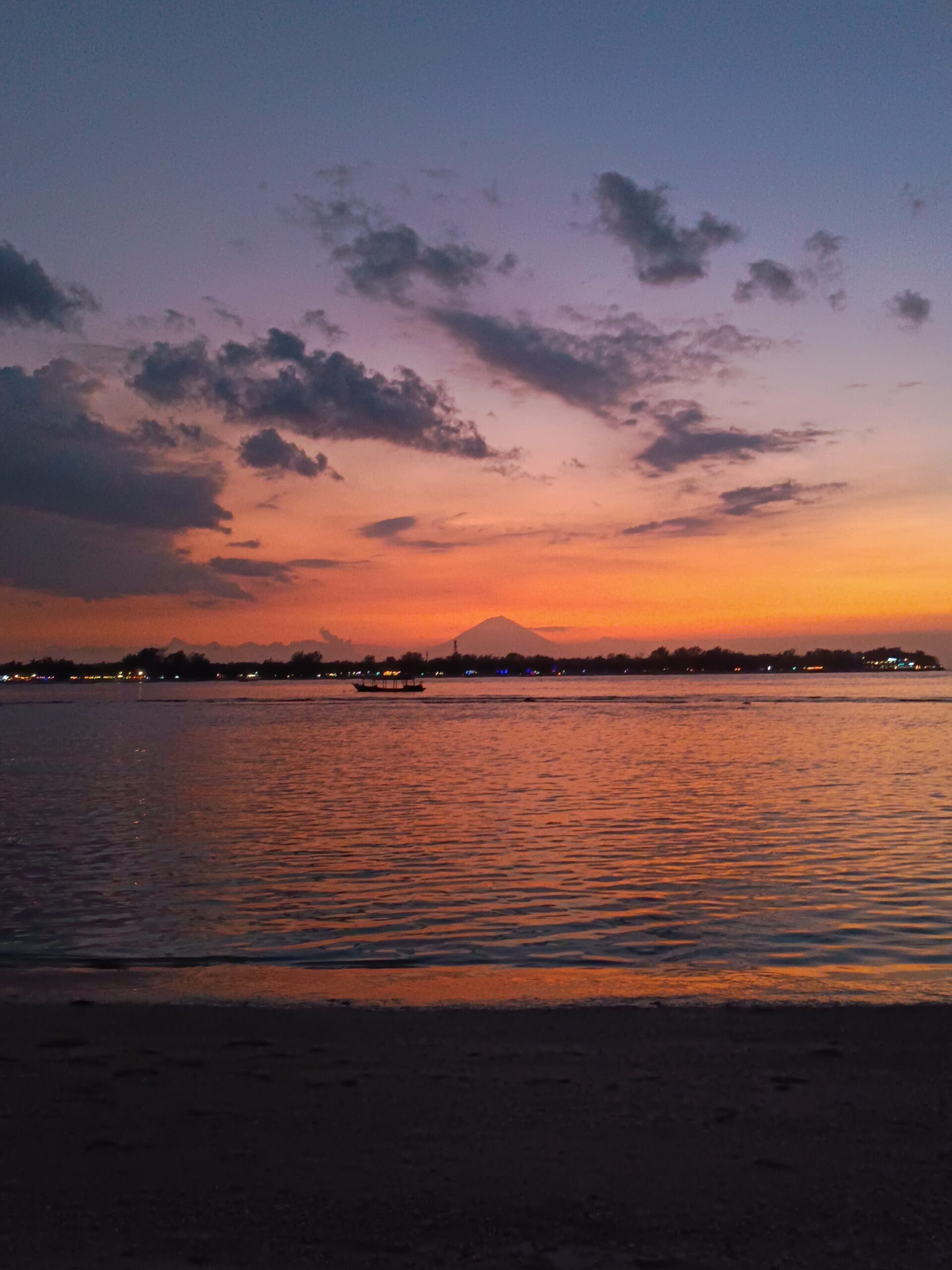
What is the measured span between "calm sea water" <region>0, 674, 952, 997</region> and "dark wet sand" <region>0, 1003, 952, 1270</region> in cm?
341

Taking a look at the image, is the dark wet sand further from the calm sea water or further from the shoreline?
the calm sea water

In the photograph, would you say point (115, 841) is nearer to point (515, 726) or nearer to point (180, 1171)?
point (180, 1171)

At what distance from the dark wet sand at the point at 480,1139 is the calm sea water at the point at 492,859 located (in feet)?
11.2

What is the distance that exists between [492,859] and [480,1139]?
13902 mm

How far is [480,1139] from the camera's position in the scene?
656 centimetres

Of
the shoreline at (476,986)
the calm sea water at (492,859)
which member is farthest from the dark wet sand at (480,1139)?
the calm sea water at (492,859)

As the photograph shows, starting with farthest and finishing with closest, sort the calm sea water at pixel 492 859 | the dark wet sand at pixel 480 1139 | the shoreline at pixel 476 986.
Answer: the calm sea water at pixel 492 859 < the shoreline at pixel 476 986 < the dark wet sand at pixel 480 1139

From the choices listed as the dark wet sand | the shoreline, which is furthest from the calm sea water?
the dark wet sand

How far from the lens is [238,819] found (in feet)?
88.9

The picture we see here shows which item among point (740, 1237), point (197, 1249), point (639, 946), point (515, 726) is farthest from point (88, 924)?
point (515, 726)

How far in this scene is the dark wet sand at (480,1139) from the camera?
531 centimetres

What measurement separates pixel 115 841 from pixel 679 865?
12.7m

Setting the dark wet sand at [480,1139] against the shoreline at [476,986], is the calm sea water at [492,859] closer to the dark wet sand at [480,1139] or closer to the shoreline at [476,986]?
the shoreline at [476,986]

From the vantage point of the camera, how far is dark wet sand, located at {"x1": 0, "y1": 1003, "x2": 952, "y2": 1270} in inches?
209
